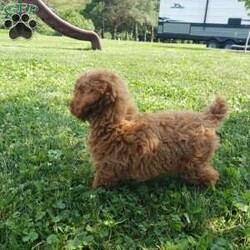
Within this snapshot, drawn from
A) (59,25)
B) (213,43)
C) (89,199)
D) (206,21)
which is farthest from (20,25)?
(206,21)

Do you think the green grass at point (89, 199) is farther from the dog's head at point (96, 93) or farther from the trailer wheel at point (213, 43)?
the trailer wheel at point (213, 43)

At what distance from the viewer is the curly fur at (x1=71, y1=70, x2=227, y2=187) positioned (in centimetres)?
298

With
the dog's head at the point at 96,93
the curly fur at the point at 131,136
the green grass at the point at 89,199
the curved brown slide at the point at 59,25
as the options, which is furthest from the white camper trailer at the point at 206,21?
the dog's head at the point at 96,93

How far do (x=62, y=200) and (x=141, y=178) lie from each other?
59 cm

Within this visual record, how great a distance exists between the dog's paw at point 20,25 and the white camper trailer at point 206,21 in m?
25.1

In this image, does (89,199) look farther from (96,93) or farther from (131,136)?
(96,93)

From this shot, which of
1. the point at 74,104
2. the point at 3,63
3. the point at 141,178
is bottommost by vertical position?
the point at 3,63

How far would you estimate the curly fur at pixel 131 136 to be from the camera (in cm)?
298

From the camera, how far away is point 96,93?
2.93m

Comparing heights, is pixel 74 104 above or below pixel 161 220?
above

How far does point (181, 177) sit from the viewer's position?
342 cm

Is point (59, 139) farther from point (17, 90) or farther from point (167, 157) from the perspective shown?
point (17, 90)

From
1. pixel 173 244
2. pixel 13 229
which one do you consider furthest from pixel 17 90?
pixel 173 244

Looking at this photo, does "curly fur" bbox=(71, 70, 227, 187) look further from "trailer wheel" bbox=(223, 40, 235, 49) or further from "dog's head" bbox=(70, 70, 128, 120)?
"trailer wheel" bbox=(223, 40, 235, 49)
